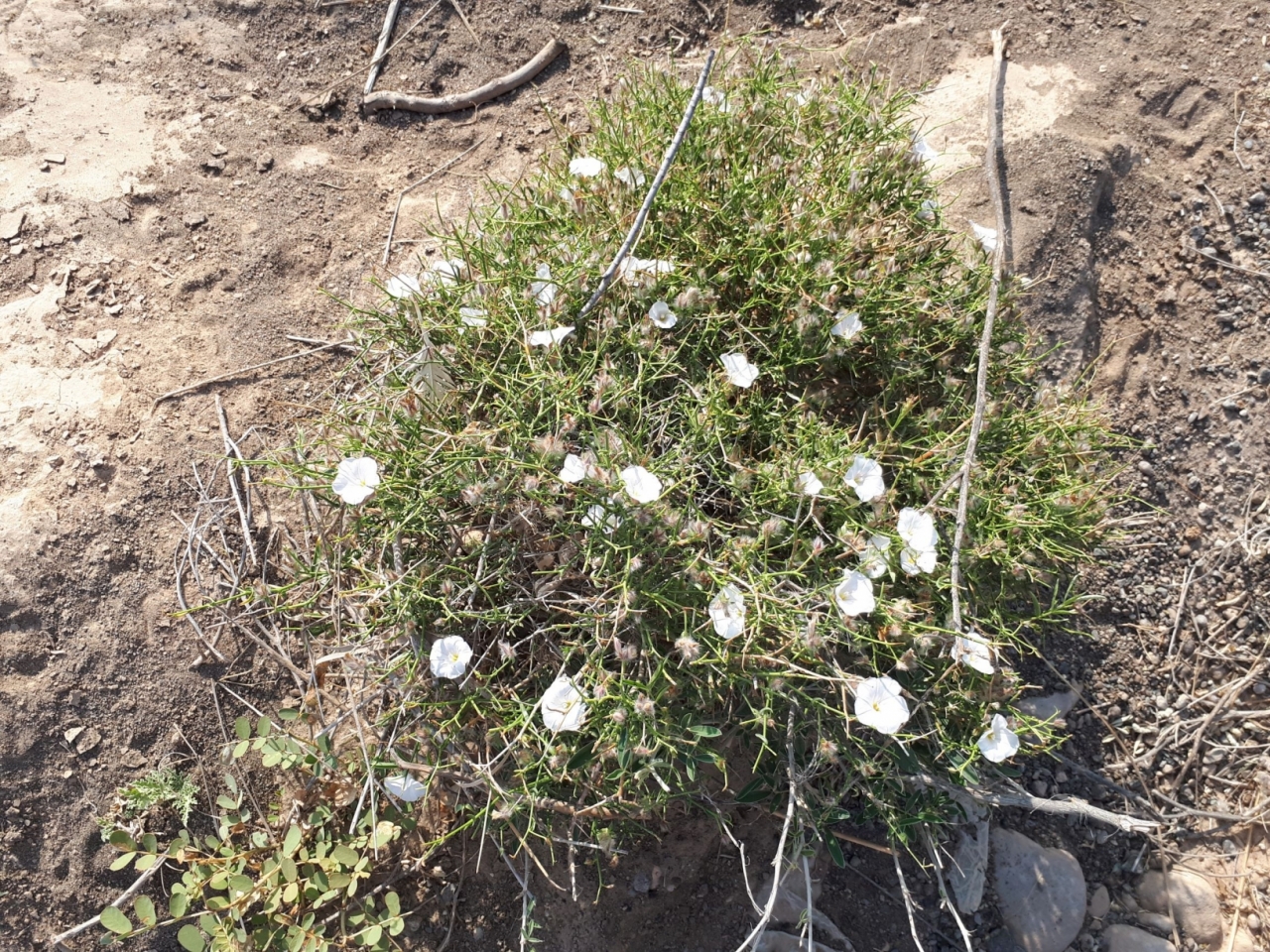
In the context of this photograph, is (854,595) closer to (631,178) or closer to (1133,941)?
(631,178)

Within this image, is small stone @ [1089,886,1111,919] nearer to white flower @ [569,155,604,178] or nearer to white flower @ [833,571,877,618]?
white flower @ [833,571,877,618]

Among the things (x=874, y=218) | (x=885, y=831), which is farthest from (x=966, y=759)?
(x=874, y=218)

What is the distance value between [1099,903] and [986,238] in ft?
7.00

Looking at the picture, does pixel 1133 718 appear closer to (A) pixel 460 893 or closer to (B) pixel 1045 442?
(B) pixel 1045 442

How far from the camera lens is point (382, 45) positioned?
334 cm

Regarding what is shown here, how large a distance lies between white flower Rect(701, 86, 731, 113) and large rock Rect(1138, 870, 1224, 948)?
9.09ft

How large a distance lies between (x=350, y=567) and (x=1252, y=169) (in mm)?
3401

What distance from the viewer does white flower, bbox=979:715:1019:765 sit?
201 cm

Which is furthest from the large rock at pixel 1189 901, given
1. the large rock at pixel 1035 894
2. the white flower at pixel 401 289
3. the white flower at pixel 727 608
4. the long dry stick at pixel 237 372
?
the long dry stick at pixel 237 372

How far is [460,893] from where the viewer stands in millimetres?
2523

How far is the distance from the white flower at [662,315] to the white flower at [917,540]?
723mm

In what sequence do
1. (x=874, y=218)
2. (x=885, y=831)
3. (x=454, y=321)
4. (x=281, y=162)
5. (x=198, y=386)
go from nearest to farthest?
(x=454, y=321), (x=874, y=218), (x=885, y=831), (x=198, y=386), (x=281, y=162)

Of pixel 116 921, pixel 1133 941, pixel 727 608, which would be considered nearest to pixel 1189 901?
pixel 1133 941

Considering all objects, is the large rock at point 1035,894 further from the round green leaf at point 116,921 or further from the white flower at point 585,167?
the round green leaf at point 116,921
